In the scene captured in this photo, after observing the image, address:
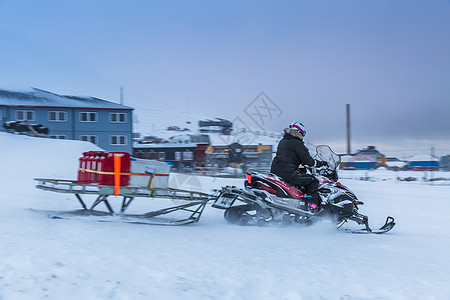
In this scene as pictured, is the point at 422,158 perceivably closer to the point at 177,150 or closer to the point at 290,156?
the point at 290,156

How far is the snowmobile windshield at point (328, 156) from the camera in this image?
23.0 ft

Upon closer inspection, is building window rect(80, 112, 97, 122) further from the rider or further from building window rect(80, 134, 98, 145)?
the rider

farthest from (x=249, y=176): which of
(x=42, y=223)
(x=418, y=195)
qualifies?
(x=418, y=195)

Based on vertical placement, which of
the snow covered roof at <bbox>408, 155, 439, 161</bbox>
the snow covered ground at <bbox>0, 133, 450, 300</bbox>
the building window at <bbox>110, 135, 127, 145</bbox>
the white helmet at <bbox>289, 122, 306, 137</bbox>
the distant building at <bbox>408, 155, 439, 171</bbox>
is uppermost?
the building window at <bbox>110, 135, 127, 145</bbox>

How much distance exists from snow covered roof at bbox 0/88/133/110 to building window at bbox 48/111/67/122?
0.69 meters

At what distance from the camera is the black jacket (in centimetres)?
643

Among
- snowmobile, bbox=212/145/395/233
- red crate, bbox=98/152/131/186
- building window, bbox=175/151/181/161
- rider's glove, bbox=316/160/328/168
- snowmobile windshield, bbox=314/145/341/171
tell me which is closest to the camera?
red crate, bbox=98/152/131/186

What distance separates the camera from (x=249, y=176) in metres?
6.79

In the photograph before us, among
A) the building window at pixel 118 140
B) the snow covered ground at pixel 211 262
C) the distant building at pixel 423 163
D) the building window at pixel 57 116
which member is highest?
the building window at pixel 57 116

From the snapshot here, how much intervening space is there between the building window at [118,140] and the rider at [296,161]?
3500cm

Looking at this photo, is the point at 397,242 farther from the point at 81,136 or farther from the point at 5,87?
the point at 5,87

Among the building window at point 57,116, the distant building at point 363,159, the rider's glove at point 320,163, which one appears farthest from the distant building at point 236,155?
the rider's glove at point 320,163

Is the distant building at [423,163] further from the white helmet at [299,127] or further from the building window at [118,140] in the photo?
the building window at [118,140]

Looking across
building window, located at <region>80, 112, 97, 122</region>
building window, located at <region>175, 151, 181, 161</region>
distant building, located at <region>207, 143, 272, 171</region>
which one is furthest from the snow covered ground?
building window, located at <region>80, 112, 97, 122</region>
